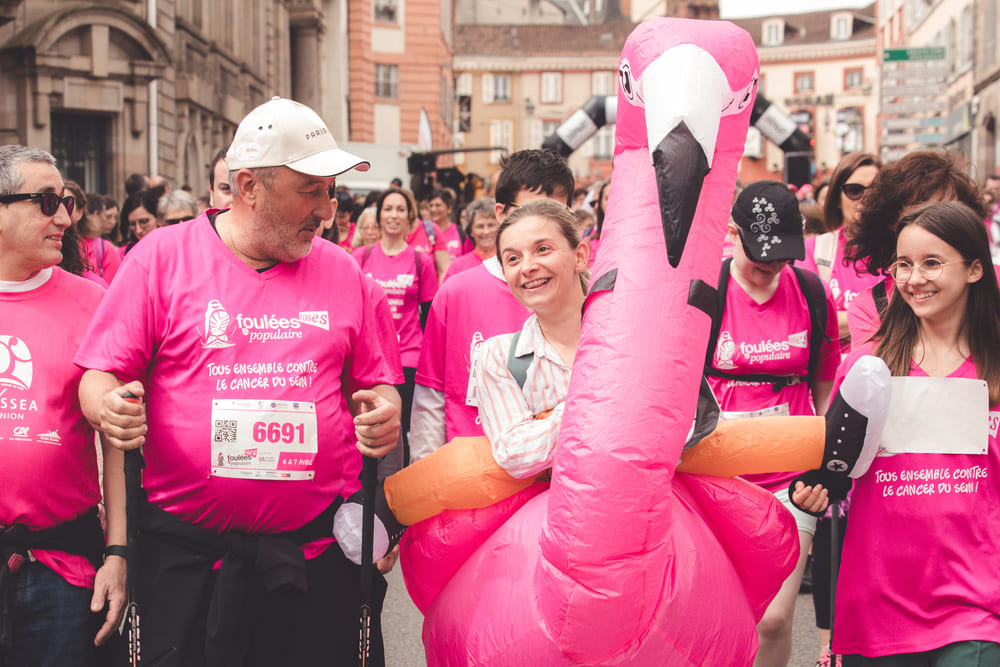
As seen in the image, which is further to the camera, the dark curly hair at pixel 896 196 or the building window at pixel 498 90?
the building window at pixel 498 90

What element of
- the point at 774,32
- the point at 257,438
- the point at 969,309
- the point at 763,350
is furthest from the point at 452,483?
the point at 774,32

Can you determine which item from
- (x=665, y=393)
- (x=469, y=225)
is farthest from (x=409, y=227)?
(x=665, y=393)

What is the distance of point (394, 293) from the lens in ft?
25.3

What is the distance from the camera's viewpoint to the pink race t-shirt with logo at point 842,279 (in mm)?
5525

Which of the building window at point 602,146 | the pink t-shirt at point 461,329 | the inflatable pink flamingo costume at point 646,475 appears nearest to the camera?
the inflatable pink flamingo costume at point 646,475

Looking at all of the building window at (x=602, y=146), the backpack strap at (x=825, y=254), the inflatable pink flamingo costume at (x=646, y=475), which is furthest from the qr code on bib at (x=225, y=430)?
the building window at (x=602, y=146)

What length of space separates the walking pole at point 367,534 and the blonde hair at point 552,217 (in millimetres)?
835

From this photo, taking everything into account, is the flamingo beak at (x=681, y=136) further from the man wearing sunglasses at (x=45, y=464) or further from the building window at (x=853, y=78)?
the building window at (x=853, y=78)

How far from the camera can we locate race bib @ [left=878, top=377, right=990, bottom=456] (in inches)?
130

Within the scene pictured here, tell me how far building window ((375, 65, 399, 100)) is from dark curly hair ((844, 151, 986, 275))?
153 ft

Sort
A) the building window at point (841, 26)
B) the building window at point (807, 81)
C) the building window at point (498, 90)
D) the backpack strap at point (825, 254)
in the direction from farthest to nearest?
the building window at point (841, 26) < the building window at point (807, 81) < the building window at point (498, 90) < the backpack strap at point (825, 254)

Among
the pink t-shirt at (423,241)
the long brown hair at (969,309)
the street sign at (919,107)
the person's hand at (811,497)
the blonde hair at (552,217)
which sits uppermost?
the street sign at (919,107)

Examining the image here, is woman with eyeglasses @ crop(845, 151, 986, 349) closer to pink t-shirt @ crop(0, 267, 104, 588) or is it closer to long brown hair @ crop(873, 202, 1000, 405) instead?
long brown hair @ crop(873, 202, 1000, 405)

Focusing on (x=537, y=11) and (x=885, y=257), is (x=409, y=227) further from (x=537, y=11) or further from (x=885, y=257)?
(x=537, y=11)
